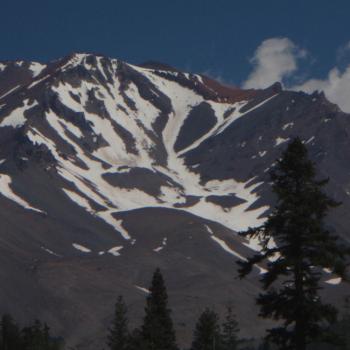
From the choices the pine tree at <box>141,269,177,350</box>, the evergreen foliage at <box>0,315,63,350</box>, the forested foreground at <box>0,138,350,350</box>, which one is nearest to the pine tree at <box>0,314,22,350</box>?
the evergreen foliage at <box>0,315,63,350</box>

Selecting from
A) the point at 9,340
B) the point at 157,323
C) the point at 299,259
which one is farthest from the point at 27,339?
the point at 299,259

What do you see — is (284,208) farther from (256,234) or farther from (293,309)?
(293,309)

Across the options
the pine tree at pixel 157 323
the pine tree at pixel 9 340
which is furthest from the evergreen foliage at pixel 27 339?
the pine tree at pixel 157 323

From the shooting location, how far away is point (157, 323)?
154ft

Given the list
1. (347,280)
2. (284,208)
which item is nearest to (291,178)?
(284,208)

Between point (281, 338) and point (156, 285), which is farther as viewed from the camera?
point (156, 285)

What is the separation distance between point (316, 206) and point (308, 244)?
996mm

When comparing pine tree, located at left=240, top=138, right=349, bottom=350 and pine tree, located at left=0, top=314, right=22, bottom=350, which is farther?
pine tree, located at left=0, top=314, right=22, bottom=350

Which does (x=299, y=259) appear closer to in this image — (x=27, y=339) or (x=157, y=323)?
(x=157, y=323)

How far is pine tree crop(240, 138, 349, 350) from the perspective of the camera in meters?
25.8

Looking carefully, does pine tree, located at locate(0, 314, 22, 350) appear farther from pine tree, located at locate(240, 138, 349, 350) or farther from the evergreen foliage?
pine tree, located at locate(240, 138, 349, 350)

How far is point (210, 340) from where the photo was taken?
61094 mm

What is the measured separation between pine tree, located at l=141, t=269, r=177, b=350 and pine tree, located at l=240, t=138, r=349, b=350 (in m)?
20.8

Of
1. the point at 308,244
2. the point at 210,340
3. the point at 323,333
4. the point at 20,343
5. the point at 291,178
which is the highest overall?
the point at 20,343
